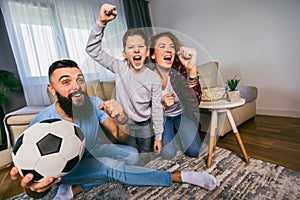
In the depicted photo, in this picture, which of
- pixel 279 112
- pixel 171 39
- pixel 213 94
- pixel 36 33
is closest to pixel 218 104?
pixel 213 94

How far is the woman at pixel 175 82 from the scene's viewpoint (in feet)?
1.76

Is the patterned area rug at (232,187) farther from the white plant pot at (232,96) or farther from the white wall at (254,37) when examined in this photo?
the white wall at (254,37)

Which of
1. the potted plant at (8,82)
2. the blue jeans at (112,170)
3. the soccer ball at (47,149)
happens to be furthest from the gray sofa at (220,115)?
the potted plant at (8,82)

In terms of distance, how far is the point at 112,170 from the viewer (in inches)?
27.3

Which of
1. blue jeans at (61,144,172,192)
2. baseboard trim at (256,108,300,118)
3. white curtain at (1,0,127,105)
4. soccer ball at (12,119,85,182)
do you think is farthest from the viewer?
baseboard trim at (256,108,300,118)

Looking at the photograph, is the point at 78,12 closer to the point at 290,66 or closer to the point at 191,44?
the point at 191,44

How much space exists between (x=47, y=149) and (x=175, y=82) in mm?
469

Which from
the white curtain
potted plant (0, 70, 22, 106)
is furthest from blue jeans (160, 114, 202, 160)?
potted plant (0, 70, 22, 106)

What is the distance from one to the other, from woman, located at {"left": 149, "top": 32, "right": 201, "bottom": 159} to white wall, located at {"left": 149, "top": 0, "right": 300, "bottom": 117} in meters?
0.87

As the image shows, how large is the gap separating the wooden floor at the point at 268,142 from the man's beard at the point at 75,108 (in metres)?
0.33

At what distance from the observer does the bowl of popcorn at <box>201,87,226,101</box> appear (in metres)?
0.77

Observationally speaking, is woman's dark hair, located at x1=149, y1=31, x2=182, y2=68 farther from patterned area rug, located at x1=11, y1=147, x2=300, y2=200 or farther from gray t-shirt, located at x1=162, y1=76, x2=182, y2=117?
patterned area rug, located at x1=11, y1=147, x2=300, y2=200

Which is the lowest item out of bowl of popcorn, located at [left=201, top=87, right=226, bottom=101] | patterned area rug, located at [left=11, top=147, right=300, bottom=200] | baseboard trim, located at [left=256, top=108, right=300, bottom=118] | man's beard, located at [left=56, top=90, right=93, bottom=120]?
baseboard trim, located at [left=256, top=108, right=300, bottom=118]

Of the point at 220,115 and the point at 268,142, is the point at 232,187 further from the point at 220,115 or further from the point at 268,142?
the point at 268,142
